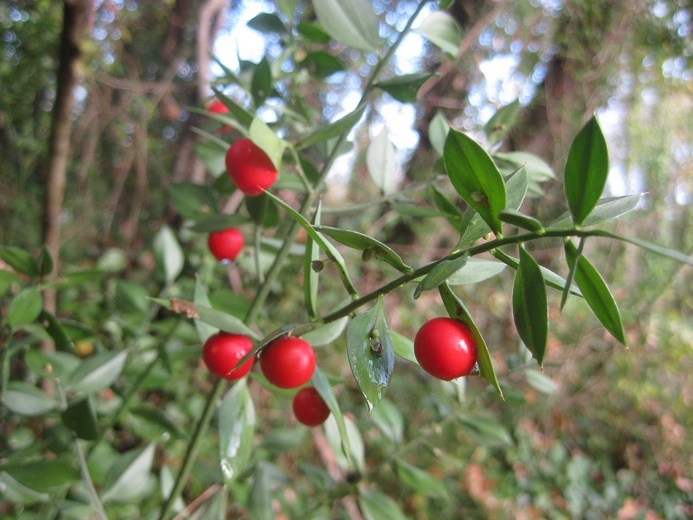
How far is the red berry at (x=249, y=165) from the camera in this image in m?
0.44

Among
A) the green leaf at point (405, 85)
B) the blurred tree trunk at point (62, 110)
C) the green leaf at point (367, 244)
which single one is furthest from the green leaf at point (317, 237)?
the blurred tree trunk at point (62, 110)

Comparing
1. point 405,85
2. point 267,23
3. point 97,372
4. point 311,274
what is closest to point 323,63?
point 267,23

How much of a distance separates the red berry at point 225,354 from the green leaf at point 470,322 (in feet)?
0.64

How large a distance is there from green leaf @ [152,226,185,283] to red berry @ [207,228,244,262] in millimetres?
170

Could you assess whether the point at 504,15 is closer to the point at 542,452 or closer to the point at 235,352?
the point at 542,452

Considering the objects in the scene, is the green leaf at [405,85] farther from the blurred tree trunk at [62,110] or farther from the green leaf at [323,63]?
the blurred tree trunk at [62,110]

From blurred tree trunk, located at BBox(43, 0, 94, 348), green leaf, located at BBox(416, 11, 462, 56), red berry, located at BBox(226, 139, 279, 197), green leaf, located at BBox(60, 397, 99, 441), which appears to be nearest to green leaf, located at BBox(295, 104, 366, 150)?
red berry, located at BBox(226, 139, 279, 197)

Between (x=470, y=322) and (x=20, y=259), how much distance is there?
0.52m

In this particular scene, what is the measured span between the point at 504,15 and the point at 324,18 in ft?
7.53

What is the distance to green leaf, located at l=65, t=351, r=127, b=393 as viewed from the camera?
22.0 inches

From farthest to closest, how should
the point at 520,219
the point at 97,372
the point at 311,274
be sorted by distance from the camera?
the point at 97,372 < the point at 311,274 < the point at 520,219

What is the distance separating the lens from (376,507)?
0.66 metres

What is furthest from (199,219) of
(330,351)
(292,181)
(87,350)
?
(330,351)

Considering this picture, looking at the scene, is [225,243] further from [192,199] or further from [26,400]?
[26,400]
